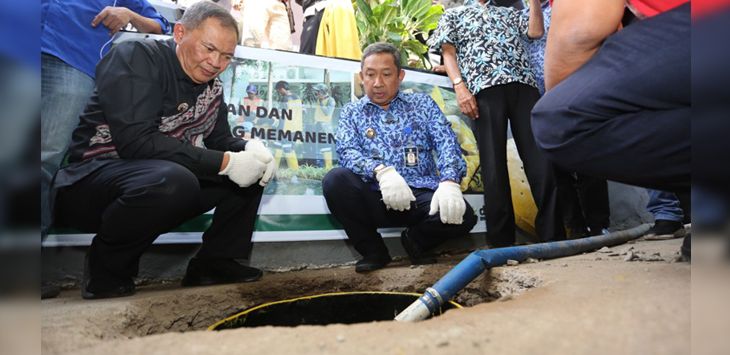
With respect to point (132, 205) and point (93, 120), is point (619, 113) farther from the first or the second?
point (93, 120)

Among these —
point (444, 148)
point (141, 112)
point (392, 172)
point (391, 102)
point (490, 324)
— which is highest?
point (391, 102)

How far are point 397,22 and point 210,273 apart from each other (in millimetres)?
2512

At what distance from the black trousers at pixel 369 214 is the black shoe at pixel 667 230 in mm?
1040

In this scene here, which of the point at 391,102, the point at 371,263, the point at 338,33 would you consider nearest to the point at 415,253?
the point at 371,263

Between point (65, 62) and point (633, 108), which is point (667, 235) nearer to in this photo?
point (633, 108)

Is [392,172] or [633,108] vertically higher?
[633,108]

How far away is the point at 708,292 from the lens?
455 mm

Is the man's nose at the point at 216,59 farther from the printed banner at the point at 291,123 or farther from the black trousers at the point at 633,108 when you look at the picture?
the black trousers at the point at 633,108

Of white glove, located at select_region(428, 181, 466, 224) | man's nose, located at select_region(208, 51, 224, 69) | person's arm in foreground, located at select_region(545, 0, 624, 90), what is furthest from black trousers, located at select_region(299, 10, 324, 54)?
person's arm in foreground, located at select_region(545, 0, 624, 90)

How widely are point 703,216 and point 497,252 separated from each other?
1.18 metres

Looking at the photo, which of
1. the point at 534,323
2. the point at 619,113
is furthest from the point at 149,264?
the point at 619,113

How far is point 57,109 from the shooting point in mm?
1584

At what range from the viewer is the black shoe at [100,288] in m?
1.52

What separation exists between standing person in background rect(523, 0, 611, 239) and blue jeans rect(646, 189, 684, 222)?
0.78ft
